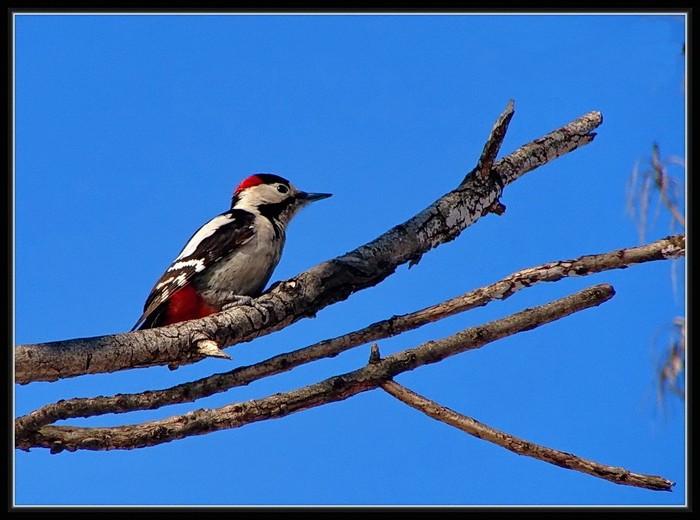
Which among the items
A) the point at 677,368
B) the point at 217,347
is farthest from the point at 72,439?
the point at 677,368

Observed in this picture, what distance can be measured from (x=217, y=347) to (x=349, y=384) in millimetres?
585

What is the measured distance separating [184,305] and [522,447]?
2.02 metres

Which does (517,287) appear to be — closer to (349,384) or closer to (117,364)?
(349,384)

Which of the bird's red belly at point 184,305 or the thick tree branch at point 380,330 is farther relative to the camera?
the bird's red belly at point 184,305

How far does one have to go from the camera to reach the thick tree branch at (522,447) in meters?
2.59

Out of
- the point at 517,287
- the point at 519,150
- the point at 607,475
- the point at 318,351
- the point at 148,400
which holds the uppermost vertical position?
the point at 519,150

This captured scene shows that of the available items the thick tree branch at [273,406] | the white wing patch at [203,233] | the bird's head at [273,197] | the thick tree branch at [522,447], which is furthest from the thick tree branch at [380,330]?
the bird's head at [273,197]

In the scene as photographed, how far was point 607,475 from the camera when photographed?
2.64 m

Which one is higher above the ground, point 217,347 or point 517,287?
point 517,287

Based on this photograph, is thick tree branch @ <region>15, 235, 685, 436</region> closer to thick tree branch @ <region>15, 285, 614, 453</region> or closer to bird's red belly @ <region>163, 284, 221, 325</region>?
thick tree branch @ <region>15, 285, 614, 453</region>

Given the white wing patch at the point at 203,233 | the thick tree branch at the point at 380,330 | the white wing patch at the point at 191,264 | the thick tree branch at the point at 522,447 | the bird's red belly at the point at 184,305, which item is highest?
the white wing patch at the point at 203,233

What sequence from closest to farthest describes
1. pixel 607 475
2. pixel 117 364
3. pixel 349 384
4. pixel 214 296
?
A: pixel 607 475 → pixel 349 384 → pixel 117 364 → pixel 214 296

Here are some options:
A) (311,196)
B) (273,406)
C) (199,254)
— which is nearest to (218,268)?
(199,254)

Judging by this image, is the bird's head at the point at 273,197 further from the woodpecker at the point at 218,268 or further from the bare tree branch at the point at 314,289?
the bare tree branch at the point at 314,289
